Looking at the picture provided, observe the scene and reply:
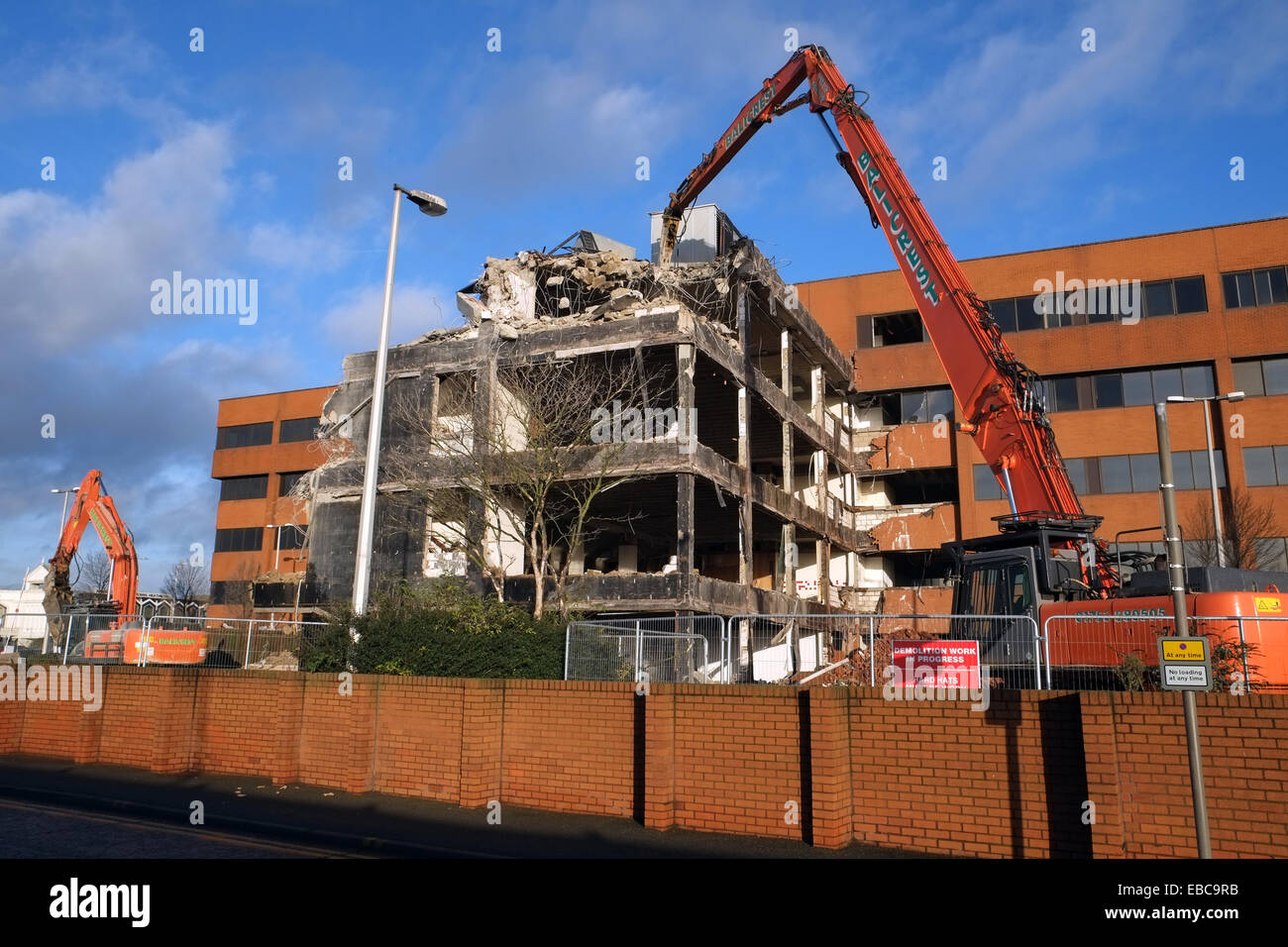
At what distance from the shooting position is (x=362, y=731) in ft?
44.4

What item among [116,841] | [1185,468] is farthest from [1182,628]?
[1185,468]

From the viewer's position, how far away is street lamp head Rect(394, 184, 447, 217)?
1677 centimetres

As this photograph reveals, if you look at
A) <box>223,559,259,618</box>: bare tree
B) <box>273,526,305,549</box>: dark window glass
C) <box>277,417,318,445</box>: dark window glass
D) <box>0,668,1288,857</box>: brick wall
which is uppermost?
<box>277,417,318,445</box>: dark window glass

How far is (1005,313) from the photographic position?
3925 centimetres

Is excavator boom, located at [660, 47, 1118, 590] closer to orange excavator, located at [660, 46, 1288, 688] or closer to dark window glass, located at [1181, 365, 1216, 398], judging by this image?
orange excavator, located at [660, 46, 1288, 688]

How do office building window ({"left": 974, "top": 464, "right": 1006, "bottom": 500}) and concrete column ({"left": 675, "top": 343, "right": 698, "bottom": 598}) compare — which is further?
→ office building window ({"left": 974, "top": 464, "right": 1006, "bottom": 500})

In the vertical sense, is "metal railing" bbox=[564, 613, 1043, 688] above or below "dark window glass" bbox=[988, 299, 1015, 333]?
below

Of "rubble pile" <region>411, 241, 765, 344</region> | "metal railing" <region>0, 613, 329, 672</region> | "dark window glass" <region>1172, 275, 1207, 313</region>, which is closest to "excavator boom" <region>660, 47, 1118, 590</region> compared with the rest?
"rubble pile" <region>411, 241, 765, 344</region>

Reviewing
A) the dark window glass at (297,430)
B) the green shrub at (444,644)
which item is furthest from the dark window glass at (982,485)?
the dark window glass at (297,430)

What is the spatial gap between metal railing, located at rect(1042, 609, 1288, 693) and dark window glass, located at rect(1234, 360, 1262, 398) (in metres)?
29.6

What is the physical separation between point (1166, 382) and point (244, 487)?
166 ft

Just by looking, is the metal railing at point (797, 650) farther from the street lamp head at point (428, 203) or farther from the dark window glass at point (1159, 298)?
the dark window glass at point (1159, 298)
